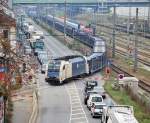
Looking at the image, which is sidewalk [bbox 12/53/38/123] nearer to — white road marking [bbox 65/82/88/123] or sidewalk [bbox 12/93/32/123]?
sidewalk [bbox 12/93/32/123]

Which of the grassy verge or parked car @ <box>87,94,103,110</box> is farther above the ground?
parked car @ <box>87,94,103,110</box>

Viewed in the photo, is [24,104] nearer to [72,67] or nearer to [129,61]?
[72,67]

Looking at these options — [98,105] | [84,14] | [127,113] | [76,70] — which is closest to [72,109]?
[98,105]

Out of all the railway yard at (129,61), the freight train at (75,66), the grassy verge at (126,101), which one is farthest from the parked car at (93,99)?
the freight train at (75,66)

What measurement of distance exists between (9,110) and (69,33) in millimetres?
79760

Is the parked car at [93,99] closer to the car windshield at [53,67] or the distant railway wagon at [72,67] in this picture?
the distant railway wagon at [72,67]

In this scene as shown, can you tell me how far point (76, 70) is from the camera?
53594 mm

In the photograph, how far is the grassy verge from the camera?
3100 cm

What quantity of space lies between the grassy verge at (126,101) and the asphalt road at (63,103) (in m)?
2.26

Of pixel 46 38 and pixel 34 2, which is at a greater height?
pixel 34 2

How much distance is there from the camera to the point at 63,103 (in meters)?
38.6

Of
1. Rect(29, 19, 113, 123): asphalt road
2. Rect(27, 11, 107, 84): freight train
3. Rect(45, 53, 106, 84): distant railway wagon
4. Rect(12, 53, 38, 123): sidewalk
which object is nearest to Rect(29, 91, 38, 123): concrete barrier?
Rect(12, 53, 38, 123): sidewalk

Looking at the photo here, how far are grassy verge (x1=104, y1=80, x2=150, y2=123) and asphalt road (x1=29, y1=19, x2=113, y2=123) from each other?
226 centimetres

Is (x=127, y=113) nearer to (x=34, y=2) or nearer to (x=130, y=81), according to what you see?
(x=130, y=81)
